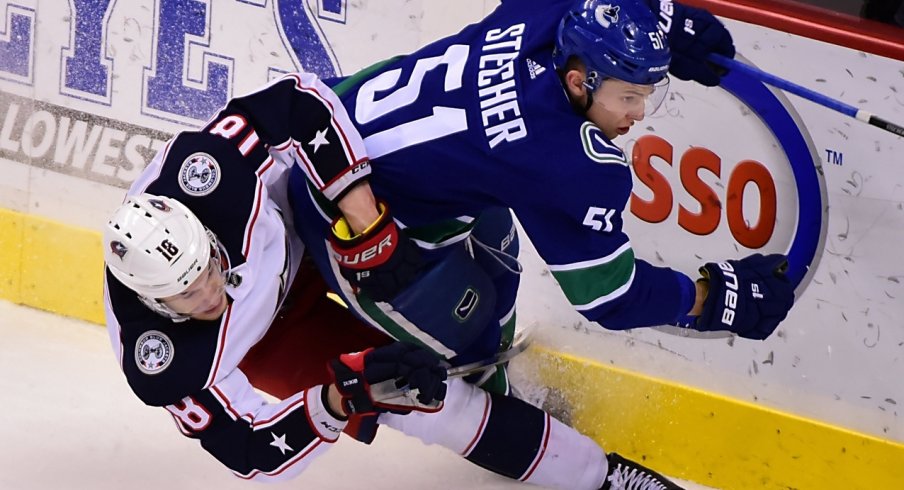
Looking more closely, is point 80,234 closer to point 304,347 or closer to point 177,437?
point 177,437

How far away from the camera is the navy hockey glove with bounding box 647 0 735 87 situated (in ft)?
9.25

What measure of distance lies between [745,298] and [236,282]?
1.05 m

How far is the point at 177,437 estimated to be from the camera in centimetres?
349

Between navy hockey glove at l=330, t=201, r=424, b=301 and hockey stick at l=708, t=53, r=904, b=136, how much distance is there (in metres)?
0.82

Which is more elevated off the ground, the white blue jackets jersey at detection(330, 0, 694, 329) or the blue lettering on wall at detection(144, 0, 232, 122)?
the white blue jackets jersey at detection(330, 0, 694, 329)

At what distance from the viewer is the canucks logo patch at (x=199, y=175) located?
2.62m

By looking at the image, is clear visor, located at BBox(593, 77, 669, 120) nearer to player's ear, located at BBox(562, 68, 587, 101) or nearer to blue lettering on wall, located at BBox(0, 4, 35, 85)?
player's ear, located at BBox(562, 68, 587, 101)

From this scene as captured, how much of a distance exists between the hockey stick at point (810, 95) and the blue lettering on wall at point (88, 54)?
193 cm

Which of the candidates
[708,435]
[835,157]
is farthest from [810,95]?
[708,435]

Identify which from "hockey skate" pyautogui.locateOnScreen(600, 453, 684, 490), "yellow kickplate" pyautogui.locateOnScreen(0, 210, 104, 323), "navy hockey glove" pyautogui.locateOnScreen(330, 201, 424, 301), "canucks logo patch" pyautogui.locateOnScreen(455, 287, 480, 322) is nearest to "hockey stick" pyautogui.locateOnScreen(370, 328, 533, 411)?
"canucks logo patch" pyautogui.locateOnScreen(455, 287, 480, 322)

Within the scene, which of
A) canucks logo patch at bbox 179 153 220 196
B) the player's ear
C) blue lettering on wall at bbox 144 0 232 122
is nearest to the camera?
the player's ear

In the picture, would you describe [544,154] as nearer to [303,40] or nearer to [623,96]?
[623,96]

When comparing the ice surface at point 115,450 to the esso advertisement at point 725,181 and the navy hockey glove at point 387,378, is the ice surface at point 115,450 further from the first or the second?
the navy hockey glove at point 387,378

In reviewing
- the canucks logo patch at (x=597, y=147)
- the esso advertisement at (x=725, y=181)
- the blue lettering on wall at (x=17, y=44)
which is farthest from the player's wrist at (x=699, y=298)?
the blue lettering on wall at (x=17, y=44)
